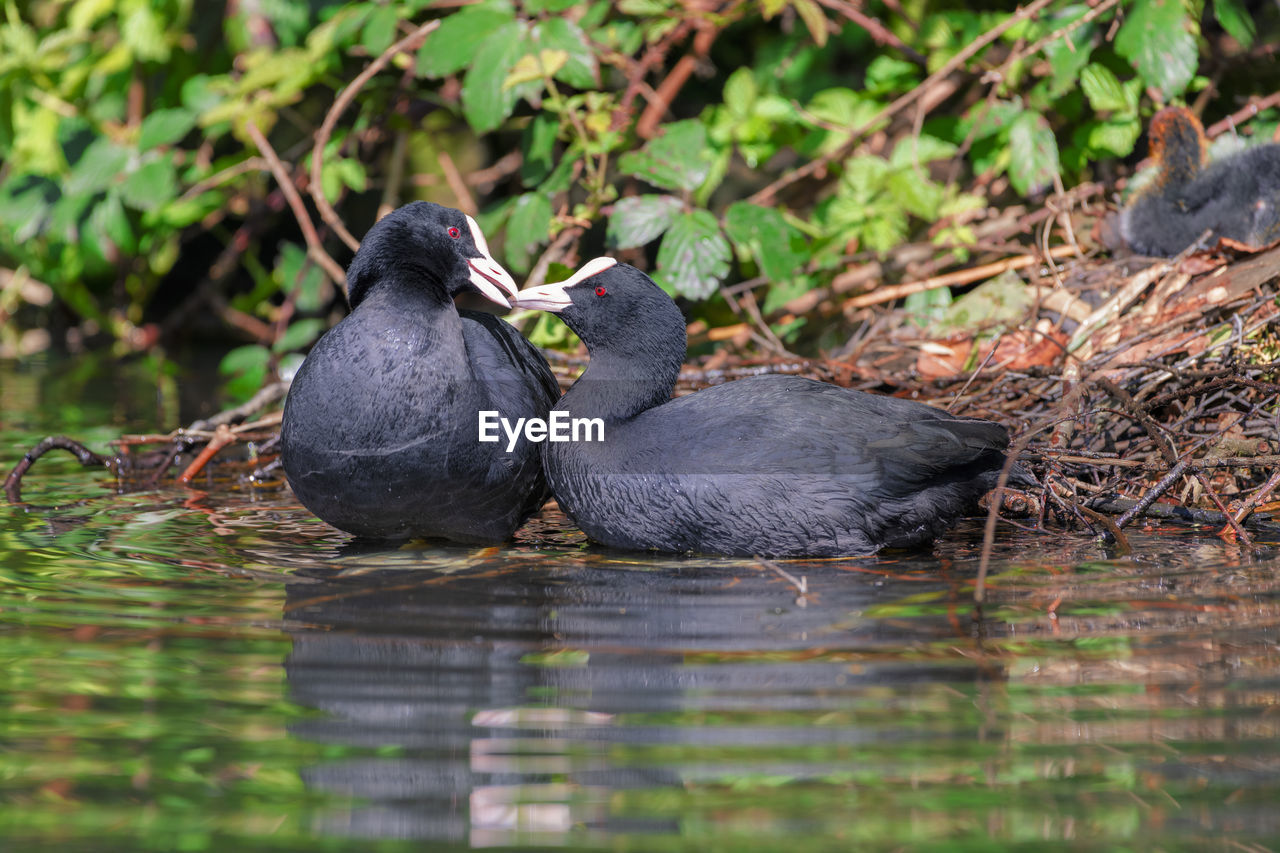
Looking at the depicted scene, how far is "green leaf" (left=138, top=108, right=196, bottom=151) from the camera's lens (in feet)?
19.5

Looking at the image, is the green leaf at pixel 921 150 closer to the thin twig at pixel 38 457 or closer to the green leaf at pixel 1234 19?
the green leaf at pixel 1234 19

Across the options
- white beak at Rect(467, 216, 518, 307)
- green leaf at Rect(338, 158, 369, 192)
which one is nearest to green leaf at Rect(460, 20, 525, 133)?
green leaf at Rect(338, 158, 369, 192)

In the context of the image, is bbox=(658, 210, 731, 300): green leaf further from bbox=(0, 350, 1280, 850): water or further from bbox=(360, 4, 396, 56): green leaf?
bbox=(0, 350, 1280, 850): water

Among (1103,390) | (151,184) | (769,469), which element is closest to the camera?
(769,469)

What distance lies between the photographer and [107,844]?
1.73 meters

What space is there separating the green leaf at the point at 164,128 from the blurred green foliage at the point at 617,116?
0.01 meters

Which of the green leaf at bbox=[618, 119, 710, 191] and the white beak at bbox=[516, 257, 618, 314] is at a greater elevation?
the green leaf at bbox=[618, 119, 710, 191]

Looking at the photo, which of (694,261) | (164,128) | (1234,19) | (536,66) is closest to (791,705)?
(694,261)

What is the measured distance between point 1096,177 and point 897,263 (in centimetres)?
99

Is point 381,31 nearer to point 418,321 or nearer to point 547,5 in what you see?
point 547,5

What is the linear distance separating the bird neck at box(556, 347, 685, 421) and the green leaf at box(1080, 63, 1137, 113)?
2.48 metres

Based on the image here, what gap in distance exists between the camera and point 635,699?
221 cm

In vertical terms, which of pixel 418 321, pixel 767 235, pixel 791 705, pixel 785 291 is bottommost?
pixel 791 705

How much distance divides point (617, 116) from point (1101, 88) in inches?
73.5
